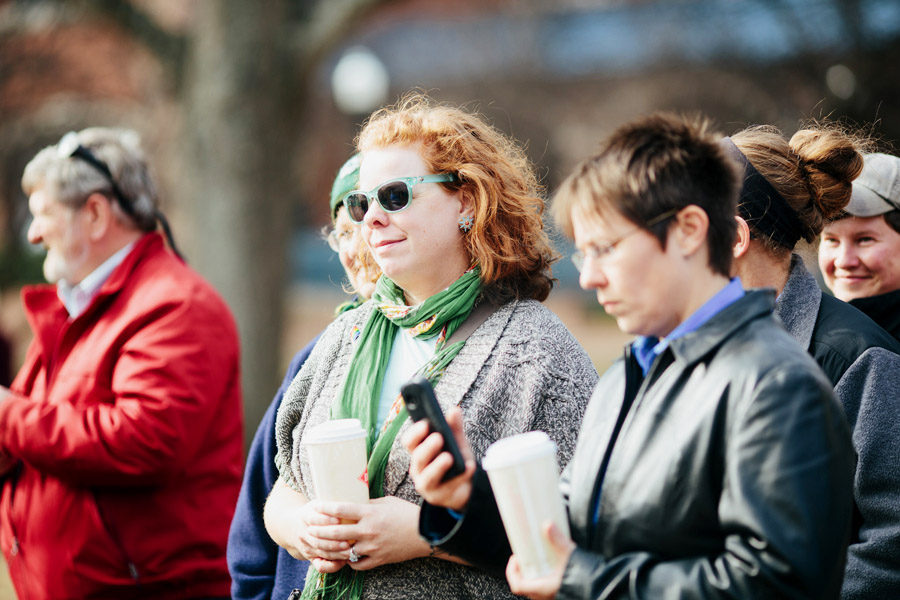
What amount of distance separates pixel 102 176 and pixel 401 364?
5.45 ft

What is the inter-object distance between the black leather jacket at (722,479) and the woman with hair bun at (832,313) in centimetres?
71

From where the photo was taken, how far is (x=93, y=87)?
544 inches

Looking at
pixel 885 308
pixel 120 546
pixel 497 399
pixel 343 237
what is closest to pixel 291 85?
pixel 343 237

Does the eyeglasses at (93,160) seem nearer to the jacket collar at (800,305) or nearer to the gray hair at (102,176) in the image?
the gray hair at (102,176)

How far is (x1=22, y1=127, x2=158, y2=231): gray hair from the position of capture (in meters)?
3.34

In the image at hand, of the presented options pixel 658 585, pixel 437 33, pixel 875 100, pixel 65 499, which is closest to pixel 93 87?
pixel 437 33

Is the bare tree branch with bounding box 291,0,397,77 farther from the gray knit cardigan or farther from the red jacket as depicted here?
the gray knit cardigan

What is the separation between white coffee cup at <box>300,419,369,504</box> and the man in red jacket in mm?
1096

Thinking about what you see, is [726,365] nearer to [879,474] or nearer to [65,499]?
[879,474]

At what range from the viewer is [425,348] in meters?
2.45

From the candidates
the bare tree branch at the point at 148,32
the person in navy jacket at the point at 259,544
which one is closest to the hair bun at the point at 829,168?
the person in navy jacket at the point at 259,544

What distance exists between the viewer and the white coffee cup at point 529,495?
1613mm

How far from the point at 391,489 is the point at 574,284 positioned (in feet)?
70.2

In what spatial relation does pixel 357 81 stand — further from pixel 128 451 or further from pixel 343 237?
pixel 128 451
